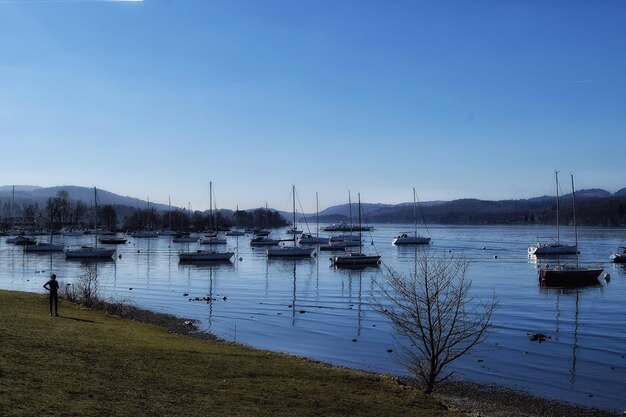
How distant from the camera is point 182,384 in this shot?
16.6 m

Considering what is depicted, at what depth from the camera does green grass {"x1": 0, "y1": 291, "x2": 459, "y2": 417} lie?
13570mm

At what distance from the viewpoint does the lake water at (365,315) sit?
88.2 ft

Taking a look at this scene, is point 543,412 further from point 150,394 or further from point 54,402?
point 54,402

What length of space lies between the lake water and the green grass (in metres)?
7.26

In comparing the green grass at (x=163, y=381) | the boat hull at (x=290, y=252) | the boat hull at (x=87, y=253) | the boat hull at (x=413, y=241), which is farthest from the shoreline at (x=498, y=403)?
the boat hull at (x=413, y=241)

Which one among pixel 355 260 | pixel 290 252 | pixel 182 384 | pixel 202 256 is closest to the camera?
pixel 182 384

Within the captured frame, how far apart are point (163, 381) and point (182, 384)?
0.58 m

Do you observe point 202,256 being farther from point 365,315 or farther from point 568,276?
point 365,315

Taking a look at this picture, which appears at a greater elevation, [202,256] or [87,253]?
[87,253]

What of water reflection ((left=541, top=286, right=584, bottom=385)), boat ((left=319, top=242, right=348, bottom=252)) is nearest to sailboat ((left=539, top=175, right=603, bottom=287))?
water reflection ((left=541, top=286, right=584, bottom=385))

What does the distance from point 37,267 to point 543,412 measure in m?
82.9

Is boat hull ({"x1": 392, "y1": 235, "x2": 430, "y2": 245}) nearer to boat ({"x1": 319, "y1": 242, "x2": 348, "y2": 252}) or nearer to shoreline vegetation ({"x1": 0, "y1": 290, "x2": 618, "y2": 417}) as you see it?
boat ({"x1": 319, "y1": 242, "x2": 348, "y2": 252})

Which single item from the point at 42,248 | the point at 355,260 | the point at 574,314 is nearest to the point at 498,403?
the point at 574,314

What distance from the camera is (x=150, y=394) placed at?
1501cm
